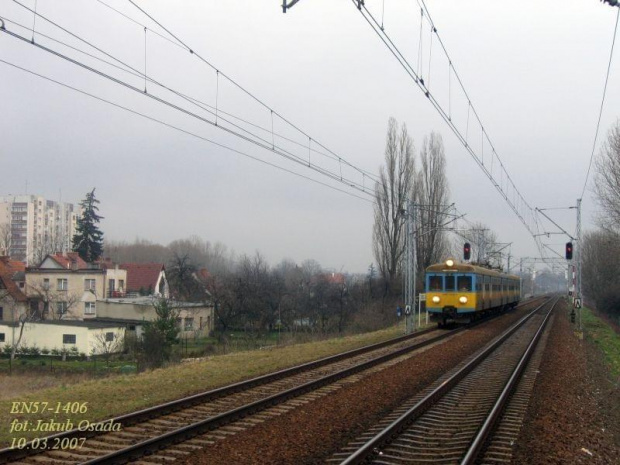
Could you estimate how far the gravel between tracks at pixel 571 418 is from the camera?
7.68 metres

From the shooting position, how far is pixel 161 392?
11383 mm

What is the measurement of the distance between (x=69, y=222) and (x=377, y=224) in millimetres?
113563

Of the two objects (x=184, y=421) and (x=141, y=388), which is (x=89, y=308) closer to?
(x=141, y=388)

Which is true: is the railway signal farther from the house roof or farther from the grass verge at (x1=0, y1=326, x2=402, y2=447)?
the house roof

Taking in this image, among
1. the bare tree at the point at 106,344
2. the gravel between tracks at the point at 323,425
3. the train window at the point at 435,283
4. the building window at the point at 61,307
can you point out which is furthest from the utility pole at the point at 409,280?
the building window at the point at 61,307

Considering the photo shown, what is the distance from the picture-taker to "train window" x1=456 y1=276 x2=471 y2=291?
27.7 meters

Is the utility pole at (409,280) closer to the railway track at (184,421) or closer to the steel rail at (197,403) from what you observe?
the steel rail at (197,403)

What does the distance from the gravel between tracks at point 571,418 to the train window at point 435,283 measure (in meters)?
11.3

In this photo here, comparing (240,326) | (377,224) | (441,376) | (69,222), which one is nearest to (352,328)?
(377,224)

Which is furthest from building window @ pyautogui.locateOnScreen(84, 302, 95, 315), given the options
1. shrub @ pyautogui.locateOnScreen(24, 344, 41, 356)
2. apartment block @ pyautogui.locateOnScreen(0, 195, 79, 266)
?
apartment block @ pyautogui.locateOnScreen(0, 195, 79, 266)

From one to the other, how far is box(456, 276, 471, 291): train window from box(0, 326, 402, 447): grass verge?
454 inches

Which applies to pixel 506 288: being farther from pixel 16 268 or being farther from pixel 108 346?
pixel 16 268

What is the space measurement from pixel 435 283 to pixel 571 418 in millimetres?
18976

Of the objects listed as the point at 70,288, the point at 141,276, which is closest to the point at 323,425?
the point at 70,288
